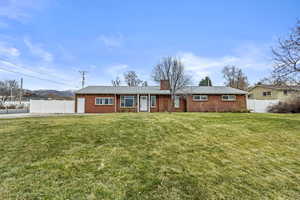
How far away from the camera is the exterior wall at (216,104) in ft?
62.2

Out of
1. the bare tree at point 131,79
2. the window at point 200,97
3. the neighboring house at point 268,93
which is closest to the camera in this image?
the window at point 200,97

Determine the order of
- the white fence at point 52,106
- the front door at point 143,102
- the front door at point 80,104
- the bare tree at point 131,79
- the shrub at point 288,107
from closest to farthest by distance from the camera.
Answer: the shrub at point 288,107
the front door at point 80,104
the front door at point 143,102
the white fence at point 52,106
the bare tree at point 131,79

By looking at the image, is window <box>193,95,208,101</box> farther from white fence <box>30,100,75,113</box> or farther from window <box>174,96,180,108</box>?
white fence <box>30,100,75,113</box>

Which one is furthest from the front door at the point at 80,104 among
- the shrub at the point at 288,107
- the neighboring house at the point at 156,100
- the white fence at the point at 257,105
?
the shrub at the point at 288,107

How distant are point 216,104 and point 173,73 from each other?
6.94m

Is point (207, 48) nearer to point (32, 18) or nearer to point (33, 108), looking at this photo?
point (32, 18)

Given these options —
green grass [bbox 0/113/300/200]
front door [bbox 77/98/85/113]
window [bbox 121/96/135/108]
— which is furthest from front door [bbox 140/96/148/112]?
green grass [bbox 0/113/300/200]

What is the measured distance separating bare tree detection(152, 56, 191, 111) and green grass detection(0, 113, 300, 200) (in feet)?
38.9

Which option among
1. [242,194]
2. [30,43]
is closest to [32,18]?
[30,43]

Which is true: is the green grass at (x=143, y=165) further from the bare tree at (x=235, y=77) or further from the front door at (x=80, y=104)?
the bare tree at (x=235, y=77)

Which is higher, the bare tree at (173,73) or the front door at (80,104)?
the bare tree at (173,73)

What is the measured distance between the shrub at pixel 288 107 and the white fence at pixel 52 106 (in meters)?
26.2

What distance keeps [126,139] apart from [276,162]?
4.52m

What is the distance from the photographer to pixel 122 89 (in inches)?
789
